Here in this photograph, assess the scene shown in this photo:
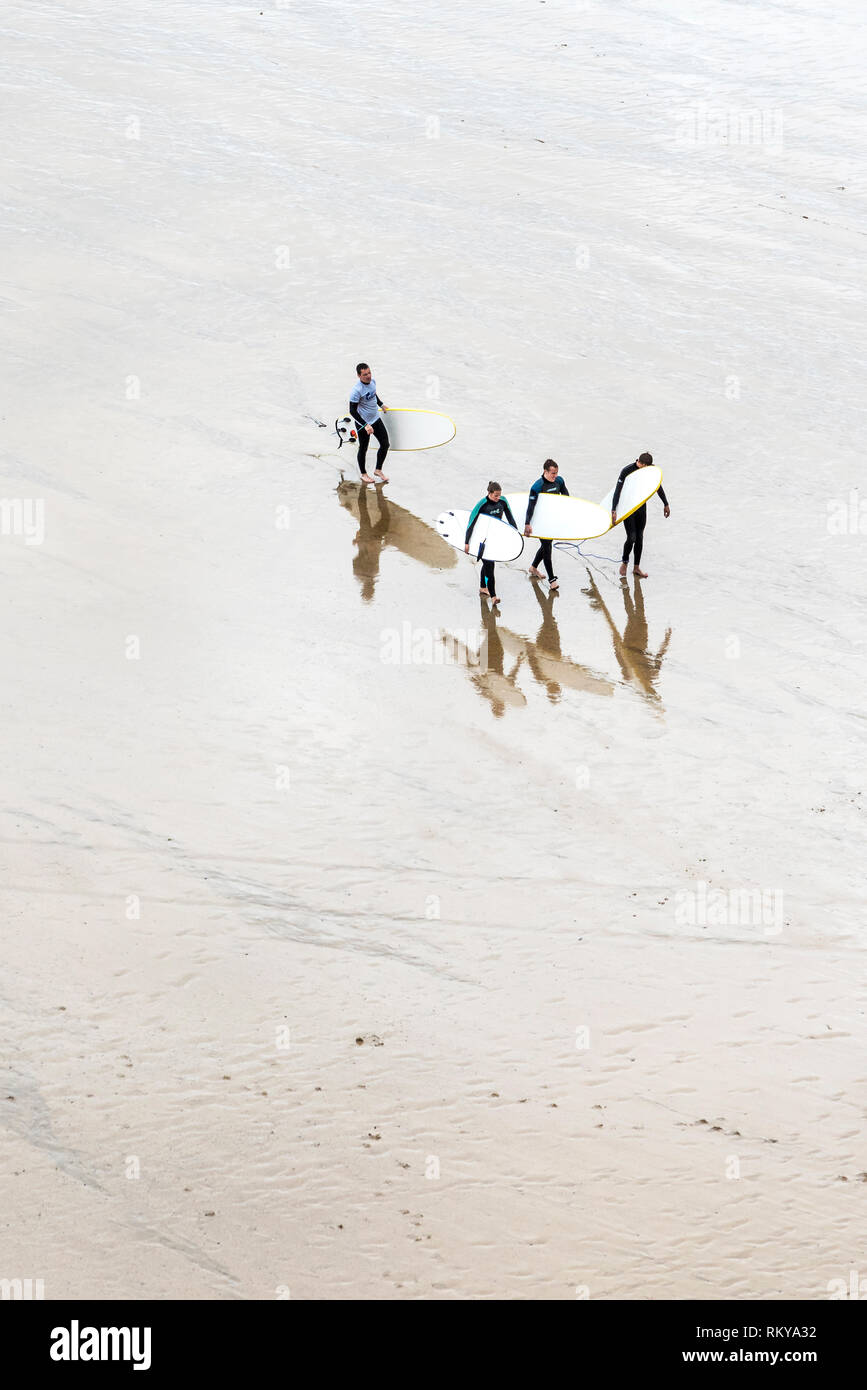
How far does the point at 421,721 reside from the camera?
12.3 m

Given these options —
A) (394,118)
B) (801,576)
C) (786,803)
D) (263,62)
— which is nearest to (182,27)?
(263,62)

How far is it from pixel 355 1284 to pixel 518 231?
19286 millimetres

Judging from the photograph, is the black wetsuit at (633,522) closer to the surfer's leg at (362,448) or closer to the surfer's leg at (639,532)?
the surfer's leg at (639,532)

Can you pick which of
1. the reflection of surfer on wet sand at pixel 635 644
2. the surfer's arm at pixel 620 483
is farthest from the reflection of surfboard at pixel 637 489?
the reflection of surfer on wet sand at pixel 635 644

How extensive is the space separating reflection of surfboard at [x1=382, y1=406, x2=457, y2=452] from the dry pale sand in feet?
1.51

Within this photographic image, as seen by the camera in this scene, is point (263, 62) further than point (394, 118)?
Yes

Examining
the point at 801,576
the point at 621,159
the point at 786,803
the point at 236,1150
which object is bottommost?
the point at 236,1150

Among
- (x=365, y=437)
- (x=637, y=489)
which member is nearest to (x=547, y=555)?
(x=637, y=489)

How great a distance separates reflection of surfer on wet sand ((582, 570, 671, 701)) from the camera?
13.2 meters

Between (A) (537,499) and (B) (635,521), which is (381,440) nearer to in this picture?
(A) (537,499)

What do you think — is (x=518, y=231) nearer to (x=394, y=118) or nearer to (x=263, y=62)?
(x=394, y=118)

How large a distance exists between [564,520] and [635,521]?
835mm

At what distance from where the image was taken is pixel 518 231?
2259 centimetres

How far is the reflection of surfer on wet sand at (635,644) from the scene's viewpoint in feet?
43.2
